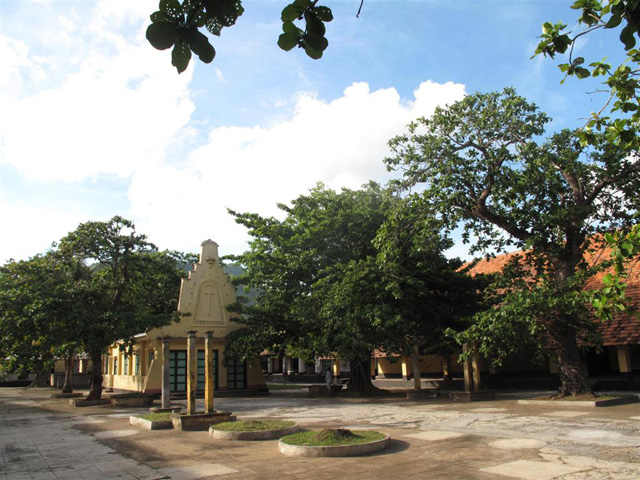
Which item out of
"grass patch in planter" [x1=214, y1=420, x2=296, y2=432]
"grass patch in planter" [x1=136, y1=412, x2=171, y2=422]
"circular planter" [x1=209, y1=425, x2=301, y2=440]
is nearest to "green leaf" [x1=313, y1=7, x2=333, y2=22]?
"circular planter" [x1=209, y1=425, x2=301, y2=440]

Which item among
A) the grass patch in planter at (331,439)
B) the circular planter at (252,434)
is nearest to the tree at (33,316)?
the circular planter at (252,434)

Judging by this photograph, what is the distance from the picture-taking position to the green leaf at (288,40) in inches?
127

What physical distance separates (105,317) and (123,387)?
13052 mm

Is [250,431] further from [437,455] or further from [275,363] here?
[275,363]

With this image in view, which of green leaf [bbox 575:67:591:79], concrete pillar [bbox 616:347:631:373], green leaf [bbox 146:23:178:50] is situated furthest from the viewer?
concrete pillar [bbox 616:347:631:373]

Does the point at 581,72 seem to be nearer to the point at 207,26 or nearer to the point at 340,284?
the point at 207,26

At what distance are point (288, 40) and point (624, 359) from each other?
20.8 metres

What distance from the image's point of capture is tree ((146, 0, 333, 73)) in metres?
3.01

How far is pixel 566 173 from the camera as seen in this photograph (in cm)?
1581

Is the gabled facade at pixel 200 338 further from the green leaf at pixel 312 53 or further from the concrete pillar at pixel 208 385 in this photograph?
the green leaf at pixel 312 53

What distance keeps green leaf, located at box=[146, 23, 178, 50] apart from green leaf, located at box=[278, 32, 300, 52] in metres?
0.64

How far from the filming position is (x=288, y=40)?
3246 mm

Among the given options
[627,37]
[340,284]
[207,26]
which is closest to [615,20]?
[627,37]

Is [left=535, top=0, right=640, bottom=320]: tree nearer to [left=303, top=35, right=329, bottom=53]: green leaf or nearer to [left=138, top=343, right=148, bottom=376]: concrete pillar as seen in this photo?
[left=303, top=35, right=329, bottom=53]: green leaf
